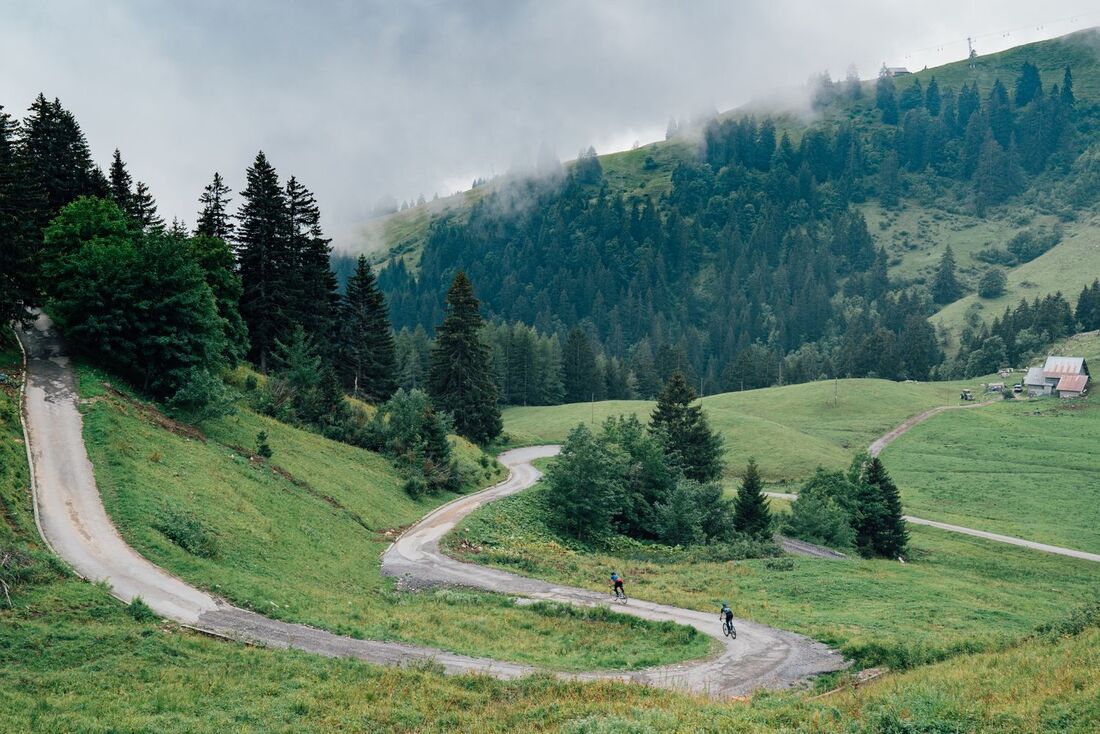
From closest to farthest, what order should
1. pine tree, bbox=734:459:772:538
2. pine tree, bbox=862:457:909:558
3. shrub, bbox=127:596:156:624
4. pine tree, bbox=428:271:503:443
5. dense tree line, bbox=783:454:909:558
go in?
shrub, bbox=127:596:156:624 → dense tree line, bbox=783:454:909:558 → pine tree, bbox=734:459:772:538 → pine tree, bbox=862:457:909:558 → pine tree, bbox=428:271:503:443

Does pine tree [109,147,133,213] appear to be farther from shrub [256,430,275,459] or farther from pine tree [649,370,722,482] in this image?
pine tree [649,370,722,482]

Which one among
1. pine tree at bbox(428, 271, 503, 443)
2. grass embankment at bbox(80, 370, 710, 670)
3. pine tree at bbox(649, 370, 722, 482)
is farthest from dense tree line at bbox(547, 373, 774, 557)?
pine tree at bbox(428, 271, 503, 443)

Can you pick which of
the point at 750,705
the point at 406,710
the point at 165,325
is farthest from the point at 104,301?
the point at 750,705

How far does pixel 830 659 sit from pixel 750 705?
7.95 m

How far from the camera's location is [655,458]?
6216 cm

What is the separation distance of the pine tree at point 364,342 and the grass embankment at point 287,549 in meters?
30.1

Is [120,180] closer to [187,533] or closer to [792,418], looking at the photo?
[187,533]

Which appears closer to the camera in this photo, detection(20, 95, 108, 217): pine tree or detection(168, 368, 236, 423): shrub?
detection(168, 368, 236, 423): shrub

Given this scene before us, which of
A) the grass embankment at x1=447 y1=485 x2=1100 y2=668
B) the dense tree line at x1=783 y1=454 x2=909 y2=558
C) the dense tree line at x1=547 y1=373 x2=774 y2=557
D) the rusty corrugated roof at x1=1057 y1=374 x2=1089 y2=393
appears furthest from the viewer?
the rusty corrugated roof at x1=1057 y1=374 x2=1089 y2=393

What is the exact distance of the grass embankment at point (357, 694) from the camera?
1535cm

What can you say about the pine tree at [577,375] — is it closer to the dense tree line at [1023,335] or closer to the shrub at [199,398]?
the dense tree line at [1023,335]

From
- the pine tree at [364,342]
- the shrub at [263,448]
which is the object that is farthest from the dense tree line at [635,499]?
the pine tree at [364,342]

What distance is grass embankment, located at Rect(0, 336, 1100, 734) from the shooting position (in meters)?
15.4

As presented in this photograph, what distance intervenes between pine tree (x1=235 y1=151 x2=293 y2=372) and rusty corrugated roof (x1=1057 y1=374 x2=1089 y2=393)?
12766 centimetres
